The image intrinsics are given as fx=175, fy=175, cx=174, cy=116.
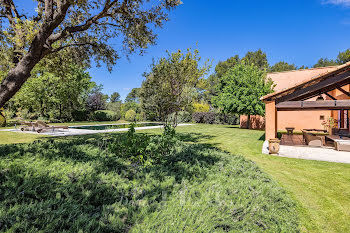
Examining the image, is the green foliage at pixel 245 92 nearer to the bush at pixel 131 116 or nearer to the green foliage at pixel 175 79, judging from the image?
the green foliage at pixel 175 79

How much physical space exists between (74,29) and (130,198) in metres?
6.72

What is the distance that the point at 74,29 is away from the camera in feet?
21.9

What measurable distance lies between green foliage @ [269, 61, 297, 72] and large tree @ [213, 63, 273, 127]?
2776 cm

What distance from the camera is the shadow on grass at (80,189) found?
214 centimetres

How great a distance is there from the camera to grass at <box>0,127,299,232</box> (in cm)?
220

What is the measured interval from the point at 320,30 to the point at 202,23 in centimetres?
2116

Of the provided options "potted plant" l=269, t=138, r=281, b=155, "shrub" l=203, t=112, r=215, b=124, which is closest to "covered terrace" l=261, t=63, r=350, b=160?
"potted plant" l=269, t=138, r=281, b=155

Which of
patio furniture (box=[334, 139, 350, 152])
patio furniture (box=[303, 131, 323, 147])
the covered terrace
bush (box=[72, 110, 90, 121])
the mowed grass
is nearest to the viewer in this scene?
the mowed grass

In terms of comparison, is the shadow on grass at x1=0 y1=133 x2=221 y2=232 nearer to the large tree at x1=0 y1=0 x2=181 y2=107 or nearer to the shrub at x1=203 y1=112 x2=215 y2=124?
the large tree at x1=0 y1=0 x2=181 y2=107

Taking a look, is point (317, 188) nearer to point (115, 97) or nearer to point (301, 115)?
point (301, 115)

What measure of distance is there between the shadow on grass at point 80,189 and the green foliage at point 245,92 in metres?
15.2

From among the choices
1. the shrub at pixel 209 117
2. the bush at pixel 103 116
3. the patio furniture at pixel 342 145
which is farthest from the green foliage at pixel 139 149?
the bush at pixel 103 116

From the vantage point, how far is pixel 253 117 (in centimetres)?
2180

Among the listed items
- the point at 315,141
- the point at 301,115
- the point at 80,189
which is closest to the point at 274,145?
the point at 315,141
